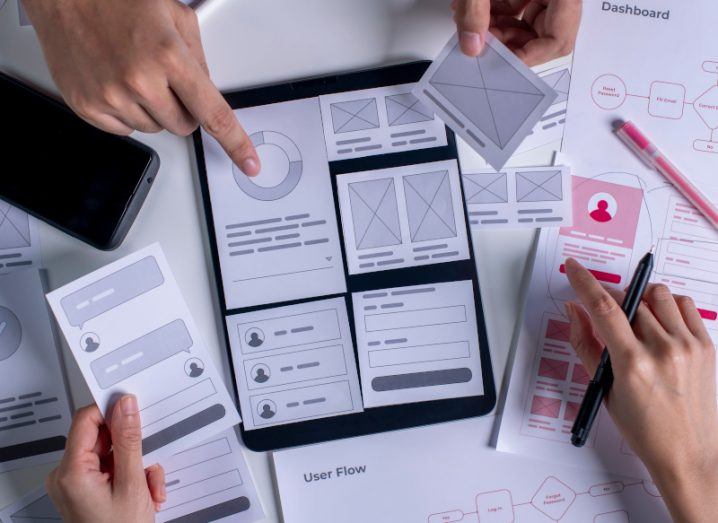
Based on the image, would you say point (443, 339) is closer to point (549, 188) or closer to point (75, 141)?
point (549, 188)

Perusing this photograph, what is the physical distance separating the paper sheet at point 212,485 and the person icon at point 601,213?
0.52 metres

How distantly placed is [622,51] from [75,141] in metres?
0.69

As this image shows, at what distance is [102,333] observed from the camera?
0.79m

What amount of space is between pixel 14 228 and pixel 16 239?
0.01 metres

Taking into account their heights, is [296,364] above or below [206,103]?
below

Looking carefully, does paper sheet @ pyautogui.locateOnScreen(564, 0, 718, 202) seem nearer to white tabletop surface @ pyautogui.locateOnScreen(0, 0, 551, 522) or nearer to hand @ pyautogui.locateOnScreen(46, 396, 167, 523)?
white tabletop surface @ pyautogui.locateOnScreen(0, 0, 551, 522)

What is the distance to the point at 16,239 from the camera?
84cm

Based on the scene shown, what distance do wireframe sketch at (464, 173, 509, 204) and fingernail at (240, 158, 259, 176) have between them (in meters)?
0.26

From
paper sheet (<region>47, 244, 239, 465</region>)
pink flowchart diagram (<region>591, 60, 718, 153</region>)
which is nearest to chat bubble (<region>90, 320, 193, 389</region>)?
paper sheet (<region>47, 244, 239, 465</region>)

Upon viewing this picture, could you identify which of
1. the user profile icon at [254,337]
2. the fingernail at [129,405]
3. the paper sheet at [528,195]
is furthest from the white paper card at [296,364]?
the paper sheet at [528,195]

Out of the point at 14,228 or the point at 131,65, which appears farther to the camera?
the point at 14,228

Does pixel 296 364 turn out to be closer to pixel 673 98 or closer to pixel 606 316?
pixel 606 316

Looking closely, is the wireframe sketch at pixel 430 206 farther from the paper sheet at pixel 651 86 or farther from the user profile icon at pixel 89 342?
the user profile icon at pixel 89 342

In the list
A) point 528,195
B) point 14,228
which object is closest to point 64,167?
point 14,228
